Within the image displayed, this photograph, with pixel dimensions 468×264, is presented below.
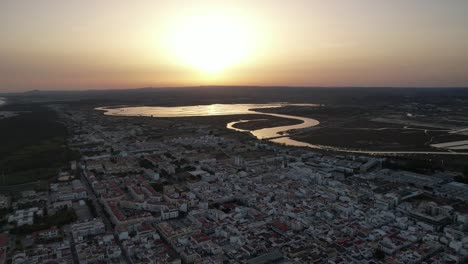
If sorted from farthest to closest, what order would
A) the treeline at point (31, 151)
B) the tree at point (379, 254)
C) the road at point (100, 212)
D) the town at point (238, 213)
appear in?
the treeline at point (31, 151) < the road at point (100, 212) < the town at point (238, 213) < the tree at point (379, 254)

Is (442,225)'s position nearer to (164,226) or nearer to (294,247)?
(294,247)

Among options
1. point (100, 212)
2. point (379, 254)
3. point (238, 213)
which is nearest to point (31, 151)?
point (100, 212)

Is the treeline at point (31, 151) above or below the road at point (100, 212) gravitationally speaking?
above

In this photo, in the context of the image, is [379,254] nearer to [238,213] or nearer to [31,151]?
[238,213]

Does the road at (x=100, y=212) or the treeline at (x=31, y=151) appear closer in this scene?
the road at (x=100, y=212)

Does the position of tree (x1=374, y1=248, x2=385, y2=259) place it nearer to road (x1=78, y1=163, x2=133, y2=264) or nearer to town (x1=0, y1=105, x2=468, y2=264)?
town (x1=0, y1=105, x2=468, y2=264)

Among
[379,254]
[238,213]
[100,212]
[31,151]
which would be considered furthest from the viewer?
[31,151]

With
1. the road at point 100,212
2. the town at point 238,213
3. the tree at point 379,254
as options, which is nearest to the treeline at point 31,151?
the town at point 238,213

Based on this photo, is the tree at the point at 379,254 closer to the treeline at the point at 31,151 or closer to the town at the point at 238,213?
the town at the point at 238,213
